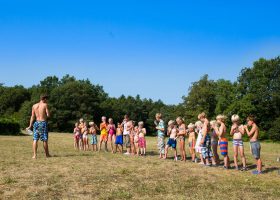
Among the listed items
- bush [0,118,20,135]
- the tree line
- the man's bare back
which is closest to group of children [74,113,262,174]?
the man's bare back

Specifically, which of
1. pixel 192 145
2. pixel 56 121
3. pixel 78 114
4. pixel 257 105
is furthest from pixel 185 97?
pixel 192 145

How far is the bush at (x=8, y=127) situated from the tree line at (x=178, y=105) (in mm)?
31876

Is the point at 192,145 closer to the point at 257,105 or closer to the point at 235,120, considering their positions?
the point at 235,120

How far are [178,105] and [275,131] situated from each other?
1015 inches

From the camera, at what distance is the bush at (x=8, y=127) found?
44.1 meters

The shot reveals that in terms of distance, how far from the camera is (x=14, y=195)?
748 centimetres

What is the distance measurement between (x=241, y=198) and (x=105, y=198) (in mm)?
3076

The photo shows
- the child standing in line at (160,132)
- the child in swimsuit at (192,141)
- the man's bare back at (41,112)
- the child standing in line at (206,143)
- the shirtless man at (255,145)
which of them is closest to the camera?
the shirtless man at (255,145)

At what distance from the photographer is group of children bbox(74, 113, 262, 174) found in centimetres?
1319

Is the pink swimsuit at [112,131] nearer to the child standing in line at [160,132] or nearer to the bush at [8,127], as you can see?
the child standing in line at [160,132]

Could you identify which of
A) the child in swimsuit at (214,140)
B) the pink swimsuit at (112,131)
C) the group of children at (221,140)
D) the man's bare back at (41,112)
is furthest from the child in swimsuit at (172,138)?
the man's bare back at (41,112)

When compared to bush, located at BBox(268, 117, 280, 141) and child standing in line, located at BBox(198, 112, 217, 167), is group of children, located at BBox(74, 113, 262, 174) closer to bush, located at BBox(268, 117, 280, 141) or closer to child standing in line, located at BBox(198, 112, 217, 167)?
child standing in line, located at BBox(198, 112, 217, 167)

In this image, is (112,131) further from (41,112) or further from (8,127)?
(8,127)

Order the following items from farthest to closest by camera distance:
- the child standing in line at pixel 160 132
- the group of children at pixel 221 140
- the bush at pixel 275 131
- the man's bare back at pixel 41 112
Result: the bush at pixel 275 131 → the child standing in line at pixel 160 132 → the man's bare back at pixel 41 112 → the group of children at pixel 221 140
